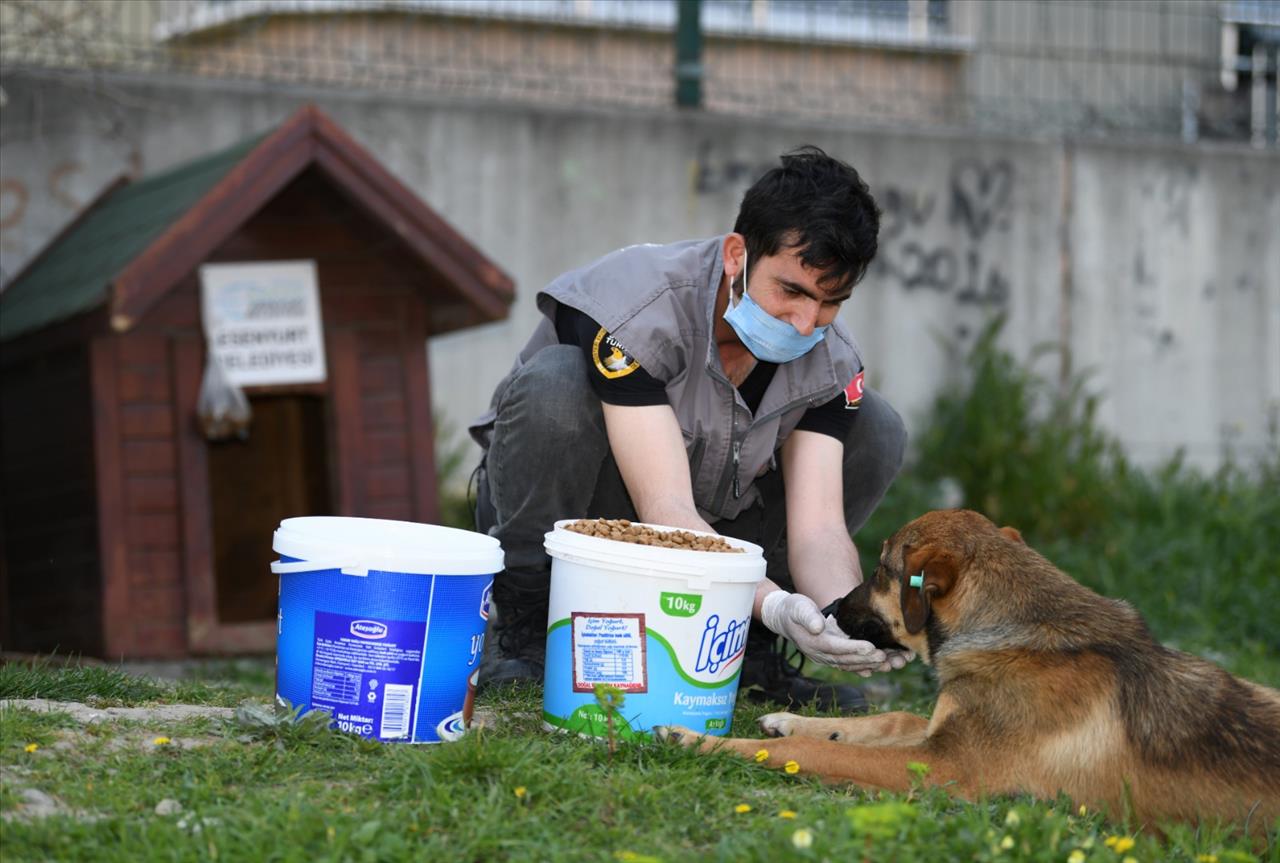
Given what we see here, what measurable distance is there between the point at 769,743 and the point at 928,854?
0.69 m

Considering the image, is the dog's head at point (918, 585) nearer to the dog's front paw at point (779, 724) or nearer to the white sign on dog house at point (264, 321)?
the dog's front paw at point (779, 724)

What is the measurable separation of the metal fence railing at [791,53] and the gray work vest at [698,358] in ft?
15.0

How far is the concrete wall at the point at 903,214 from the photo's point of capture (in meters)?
7.67

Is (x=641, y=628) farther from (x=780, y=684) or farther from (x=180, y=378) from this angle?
(x=180, y=378)

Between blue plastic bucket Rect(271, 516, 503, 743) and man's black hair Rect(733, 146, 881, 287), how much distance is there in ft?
4.02

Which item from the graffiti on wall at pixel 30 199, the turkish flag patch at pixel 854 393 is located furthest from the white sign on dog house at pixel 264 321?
the turkish flag patch at pixel 854 393

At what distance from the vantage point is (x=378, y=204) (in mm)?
6066

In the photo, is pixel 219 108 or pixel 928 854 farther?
pixel 219 108

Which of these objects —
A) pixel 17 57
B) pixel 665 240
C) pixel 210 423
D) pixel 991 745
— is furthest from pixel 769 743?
pixel 17 57

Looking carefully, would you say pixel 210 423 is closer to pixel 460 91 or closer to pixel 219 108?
pixel 219 108

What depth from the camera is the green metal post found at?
8984mm

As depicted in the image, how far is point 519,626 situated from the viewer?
432 cm

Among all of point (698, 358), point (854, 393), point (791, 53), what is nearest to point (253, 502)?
point (698, 358)

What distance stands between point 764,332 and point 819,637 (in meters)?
0.88
